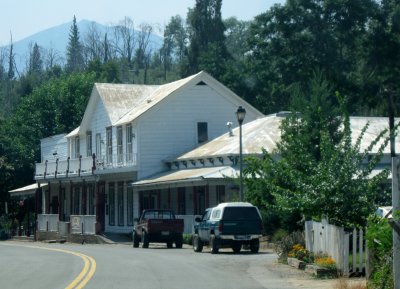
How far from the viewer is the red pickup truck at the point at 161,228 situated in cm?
3912

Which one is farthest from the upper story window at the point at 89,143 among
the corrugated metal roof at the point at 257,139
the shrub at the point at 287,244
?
the shrub at the point at 287,244

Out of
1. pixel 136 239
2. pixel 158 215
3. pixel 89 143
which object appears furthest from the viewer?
pixel 89 143

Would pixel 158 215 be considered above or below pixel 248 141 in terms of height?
below

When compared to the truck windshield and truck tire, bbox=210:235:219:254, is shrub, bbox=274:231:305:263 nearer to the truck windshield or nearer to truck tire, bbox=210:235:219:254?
truck tire, bbox=210:235:219:254

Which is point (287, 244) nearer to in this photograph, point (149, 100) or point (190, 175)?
point (190, 175)

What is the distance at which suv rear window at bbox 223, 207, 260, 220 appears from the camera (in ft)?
109

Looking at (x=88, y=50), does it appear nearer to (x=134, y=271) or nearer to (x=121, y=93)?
(x=121, y=93)

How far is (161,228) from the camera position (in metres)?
39.3

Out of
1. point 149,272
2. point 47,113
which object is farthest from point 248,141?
point 47,113

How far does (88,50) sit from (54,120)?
78.4 m

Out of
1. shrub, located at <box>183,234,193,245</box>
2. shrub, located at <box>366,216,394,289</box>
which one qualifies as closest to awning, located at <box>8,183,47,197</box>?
shrub, located at <box>183,234,193,245</box>

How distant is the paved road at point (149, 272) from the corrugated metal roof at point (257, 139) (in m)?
14.1

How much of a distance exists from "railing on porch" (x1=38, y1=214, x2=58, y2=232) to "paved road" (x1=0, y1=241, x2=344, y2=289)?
83.2 feet

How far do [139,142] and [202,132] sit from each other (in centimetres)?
420
